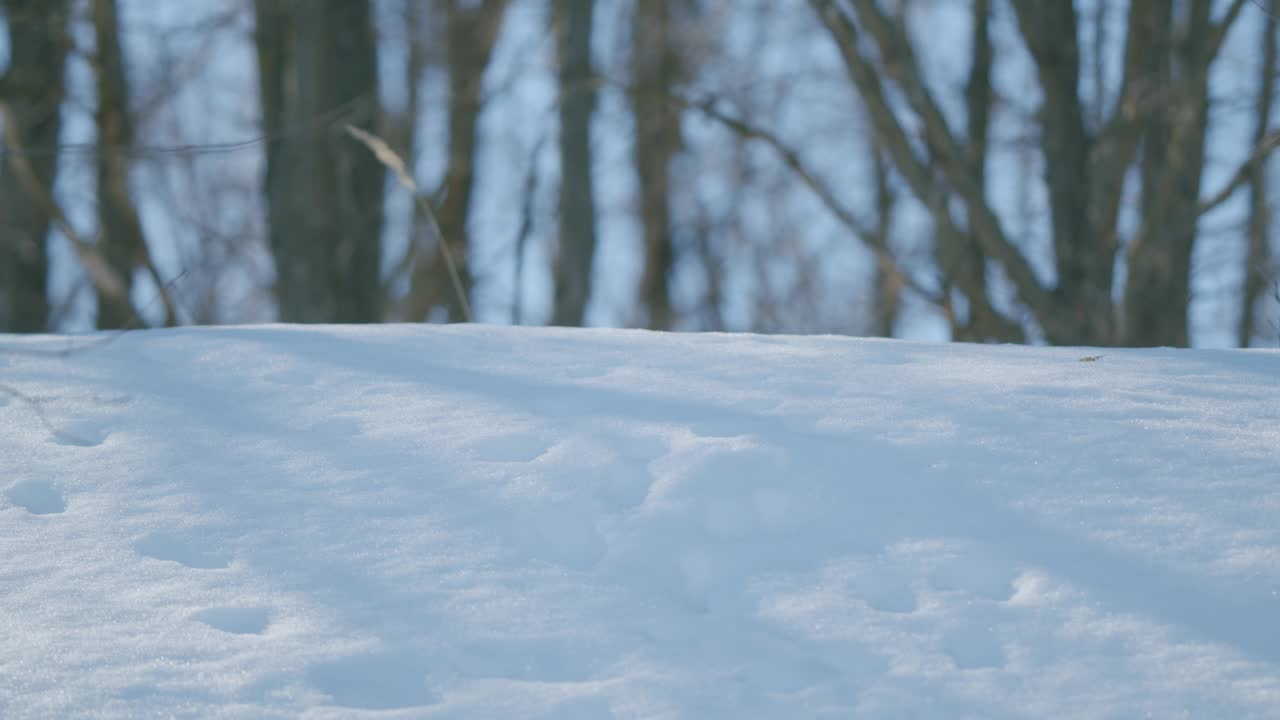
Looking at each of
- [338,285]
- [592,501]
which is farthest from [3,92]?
[592,501]

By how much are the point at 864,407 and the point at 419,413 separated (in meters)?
0.97

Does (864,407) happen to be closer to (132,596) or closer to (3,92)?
(132,596)

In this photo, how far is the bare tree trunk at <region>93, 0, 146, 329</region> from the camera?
682cm

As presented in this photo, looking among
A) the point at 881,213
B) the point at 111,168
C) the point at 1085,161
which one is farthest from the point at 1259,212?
the point at 111,168

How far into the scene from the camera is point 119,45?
7441 mm

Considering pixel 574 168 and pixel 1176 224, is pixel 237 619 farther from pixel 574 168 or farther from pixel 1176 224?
pixel 574 168

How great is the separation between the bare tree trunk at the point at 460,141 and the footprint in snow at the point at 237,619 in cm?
570

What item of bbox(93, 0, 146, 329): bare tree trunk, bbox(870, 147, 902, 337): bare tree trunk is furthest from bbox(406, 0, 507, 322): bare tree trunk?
bbox(870, 147, 902, 337): bare tree trunk

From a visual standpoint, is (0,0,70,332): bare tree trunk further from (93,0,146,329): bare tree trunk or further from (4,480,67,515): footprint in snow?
(4,480,67,515): footprint in snow

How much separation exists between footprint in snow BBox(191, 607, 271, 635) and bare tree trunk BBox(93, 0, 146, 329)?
5.33 meters

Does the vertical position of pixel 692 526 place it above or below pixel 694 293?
above

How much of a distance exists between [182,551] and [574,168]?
5475mm

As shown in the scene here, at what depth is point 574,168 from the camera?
7.29m

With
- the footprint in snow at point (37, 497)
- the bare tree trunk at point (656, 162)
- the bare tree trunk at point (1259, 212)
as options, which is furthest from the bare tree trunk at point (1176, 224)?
the bare tree trunk at point (656, 162)
